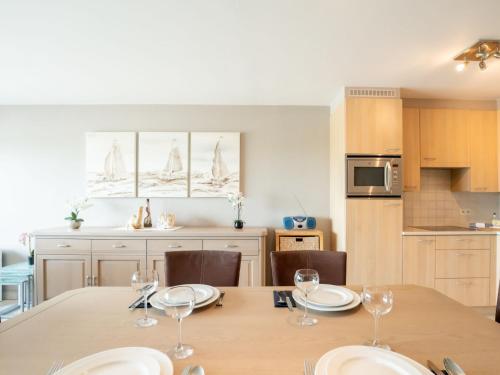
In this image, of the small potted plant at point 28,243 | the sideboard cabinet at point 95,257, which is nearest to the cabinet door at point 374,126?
the sideboard cabinet at point 95,257

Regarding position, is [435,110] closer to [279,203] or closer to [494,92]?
[494,92]

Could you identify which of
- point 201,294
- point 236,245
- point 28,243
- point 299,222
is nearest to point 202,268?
point 201,294

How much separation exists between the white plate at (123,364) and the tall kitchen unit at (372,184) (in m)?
2.24

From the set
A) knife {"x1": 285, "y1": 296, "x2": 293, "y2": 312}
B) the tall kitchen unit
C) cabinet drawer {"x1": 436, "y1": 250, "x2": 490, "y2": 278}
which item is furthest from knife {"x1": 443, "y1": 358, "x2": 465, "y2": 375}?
cabinet drawer {"x1": 436, "y1": 250, "x2": 490, "y2": 278}

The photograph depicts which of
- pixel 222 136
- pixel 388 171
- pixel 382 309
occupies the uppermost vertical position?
pixel 222 136

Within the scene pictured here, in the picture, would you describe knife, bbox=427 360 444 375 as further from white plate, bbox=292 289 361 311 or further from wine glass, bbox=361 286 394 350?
white plate, bbox=292 289 361 311

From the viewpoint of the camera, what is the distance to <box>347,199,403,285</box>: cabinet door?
253 cm

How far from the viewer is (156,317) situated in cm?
94

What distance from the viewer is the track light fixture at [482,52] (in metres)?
1.79

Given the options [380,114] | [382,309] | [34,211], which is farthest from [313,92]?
[34,211]

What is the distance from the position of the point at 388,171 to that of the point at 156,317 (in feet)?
8.13

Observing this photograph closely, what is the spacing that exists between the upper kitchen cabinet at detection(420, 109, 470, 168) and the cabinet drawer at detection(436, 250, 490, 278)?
0.96 m

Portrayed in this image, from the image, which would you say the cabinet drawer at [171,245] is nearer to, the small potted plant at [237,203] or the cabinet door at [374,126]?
the small potted plant at [237,203]

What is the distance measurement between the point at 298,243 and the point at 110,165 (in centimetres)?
240
